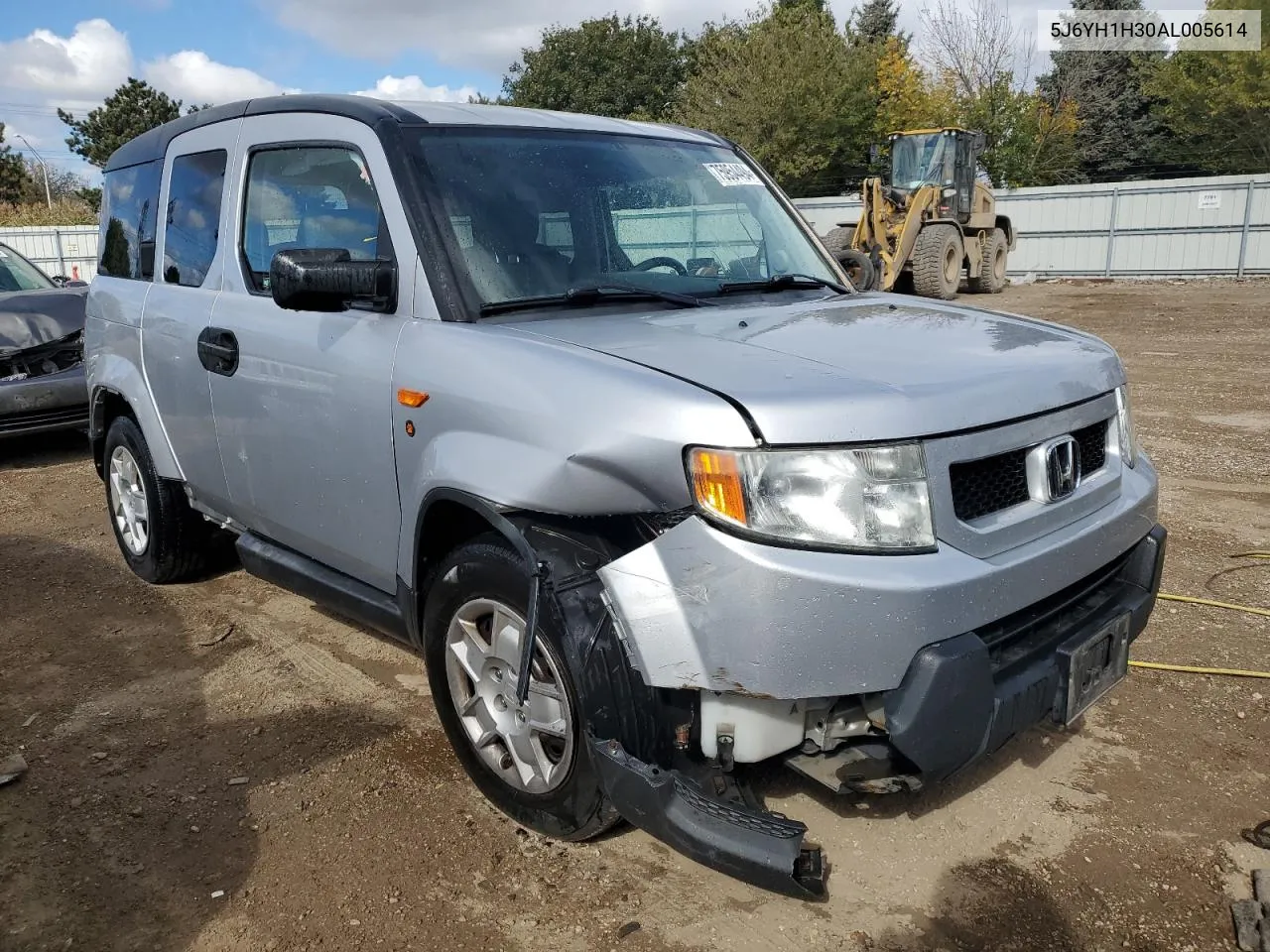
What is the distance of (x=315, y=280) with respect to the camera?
2846 mm

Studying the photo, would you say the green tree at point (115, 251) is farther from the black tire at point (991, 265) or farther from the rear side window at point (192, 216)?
the black tire at point (991, 265)

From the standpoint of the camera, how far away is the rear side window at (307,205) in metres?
3.14

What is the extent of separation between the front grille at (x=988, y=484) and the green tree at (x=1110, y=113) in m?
44.3

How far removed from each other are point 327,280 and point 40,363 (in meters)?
5.91

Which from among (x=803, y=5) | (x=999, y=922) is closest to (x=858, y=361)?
(x=999, y=922)

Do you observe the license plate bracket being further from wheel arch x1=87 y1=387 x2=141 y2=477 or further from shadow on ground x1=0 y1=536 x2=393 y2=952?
wheel arch x1=87 y1=387 x2=141 y2=477

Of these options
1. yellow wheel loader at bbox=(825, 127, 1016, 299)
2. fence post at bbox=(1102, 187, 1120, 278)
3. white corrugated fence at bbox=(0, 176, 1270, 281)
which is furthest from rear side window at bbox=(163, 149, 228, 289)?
fence post at bbox=(1102, 187, 1120, 278)

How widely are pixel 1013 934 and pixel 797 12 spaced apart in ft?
154

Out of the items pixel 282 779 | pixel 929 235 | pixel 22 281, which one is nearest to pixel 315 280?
pixel 282 779

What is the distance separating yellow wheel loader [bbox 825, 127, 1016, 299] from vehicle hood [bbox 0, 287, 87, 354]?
1286cm

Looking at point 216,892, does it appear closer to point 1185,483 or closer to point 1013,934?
point 1013,934

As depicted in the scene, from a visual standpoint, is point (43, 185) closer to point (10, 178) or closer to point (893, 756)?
point (10, 178)

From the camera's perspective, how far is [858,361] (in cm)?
246

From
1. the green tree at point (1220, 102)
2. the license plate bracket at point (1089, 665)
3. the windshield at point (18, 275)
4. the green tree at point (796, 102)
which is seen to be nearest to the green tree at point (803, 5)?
the green tree at point (796, 102)
